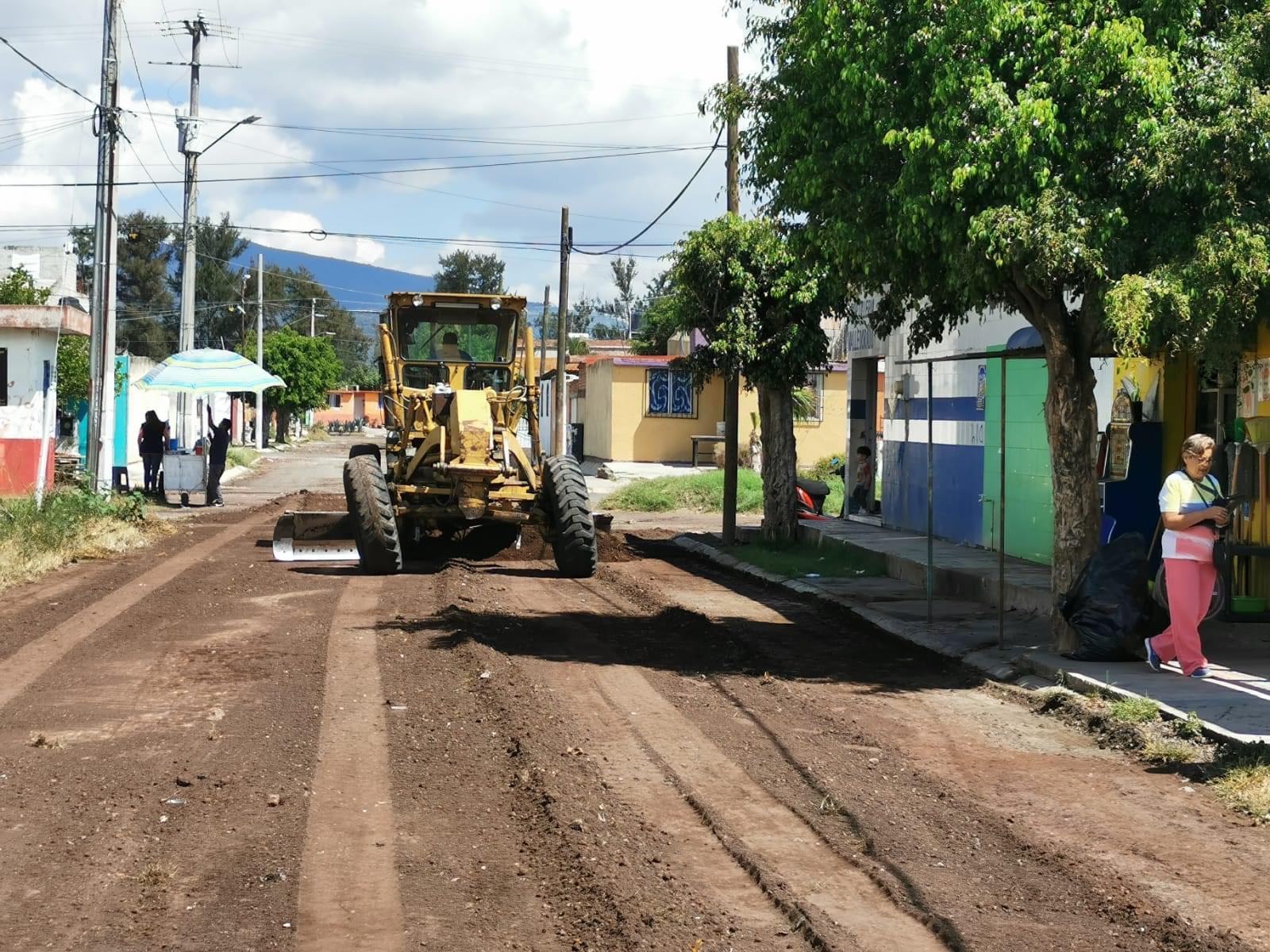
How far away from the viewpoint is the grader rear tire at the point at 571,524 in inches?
667

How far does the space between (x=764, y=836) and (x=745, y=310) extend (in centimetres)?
1472

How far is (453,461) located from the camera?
17.0 metres

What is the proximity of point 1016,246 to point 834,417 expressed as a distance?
118 feet

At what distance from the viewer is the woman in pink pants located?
1005 cm

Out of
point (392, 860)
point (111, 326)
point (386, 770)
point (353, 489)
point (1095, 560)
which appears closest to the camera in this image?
point (392, 860)

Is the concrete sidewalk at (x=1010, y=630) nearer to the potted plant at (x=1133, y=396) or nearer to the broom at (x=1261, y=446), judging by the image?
the broom at (x=1261, y=446)

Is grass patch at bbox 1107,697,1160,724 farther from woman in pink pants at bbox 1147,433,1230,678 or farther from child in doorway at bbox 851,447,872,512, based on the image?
child in doorway at bbox 851,447,872,512

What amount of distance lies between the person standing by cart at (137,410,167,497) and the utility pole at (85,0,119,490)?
Result: 252cm

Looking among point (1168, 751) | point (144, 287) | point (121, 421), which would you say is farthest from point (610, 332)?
point (1168, 751)

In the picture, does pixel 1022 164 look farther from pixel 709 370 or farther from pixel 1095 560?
pixel 709 370

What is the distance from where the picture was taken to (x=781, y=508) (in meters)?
21.9

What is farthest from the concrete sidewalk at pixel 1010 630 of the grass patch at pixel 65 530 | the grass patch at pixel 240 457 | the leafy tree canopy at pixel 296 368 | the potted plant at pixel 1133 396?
the leafy tree canopy at pixel 296 368

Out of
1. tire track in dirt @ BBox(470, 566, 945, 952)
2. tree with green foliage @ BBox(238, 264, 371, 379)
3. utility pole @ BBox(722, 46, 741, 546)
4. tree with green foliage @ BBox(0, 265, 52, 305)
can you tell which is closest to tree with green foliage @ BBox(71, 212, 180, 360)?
tree with green foliage @ BBox(238, 264, 371, 379)

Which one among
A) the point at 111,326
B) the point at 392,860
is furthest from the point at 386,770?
the point at 111,326
